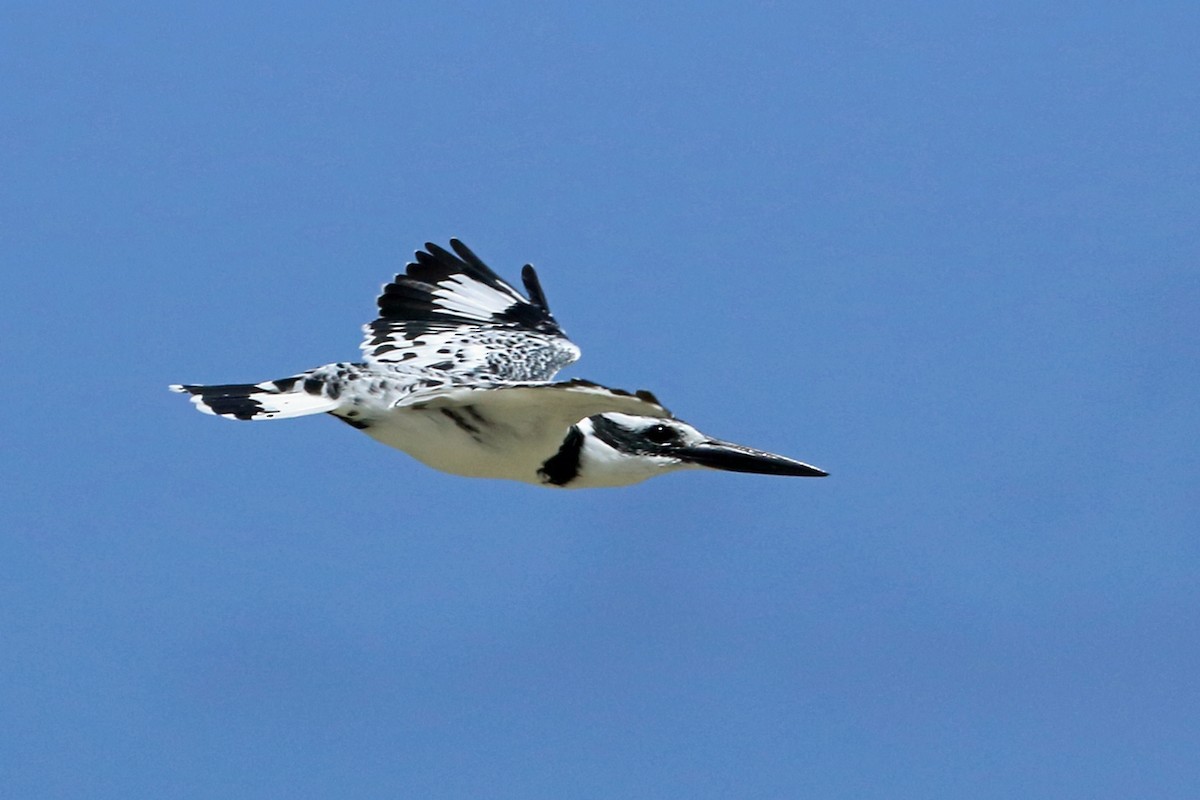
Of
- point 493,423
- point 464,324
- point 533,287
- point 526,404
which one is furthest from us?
point 533,287

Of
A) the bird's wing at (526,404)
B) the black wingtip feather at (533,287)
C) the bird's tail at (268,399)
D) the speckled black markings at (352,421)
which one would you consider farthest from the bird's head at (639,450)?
the black wingtip feather at (533,287)

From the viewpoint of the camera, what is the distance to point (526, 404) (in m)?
6.92

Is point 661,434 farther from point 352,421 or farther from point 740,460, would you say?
point 352,421

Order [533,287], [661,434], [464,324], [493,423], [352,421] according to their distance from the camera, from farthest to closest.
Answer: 1. [533,287]
2. [464,324]
3. [661,434]
4. [352,421]
5. [493,423]

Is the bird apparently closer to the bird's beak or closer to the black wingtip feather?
the bird's beak

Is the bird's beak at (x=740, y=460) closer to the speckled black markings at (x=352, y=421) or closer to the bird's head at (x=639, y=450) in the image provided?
the bird's head at (x=639, y=450)

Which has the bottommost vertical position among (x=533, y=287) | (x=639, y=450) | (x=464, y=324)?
(x=639, y=450)

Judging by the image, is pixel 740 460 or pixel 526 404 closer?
pixel 526 404

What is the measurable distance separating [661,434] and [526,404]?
3.29 ft

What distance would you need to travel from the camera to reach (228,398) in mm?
7863

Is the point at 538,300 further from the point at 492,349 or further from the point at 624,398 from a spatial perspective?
the point at 624,398

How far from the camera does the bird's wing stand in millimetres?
6238

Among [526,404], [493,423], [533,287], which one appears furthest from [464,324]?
[526,404]

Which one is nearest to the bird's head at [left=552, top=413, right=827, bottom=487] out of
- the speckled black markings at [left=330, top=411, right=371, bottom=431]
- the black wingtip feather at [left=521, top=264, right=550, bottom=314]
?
the speckled black markings at [left=330, top=411, right=371, bottom=431]
